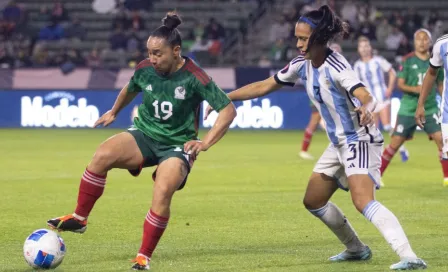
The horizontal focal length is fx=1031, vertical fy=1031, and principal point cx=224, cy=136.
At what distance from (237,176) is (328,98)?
7.98 m

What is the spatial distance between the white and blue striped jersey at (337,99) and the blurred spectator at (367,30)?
22545 mm

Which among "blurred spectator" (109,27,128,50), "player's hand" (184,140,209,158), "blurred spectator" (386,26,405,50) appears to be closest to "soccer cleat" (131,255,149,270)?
"player's hand" (184,140,209,158)

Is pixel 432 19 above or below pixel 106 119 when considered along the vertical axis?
below

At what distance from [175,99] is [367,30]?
22.8 metres

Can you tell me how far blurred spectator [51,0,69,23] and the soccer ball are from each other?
25328mm

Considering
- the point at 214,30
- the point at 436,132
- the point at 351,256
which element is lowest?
the point at 214,30

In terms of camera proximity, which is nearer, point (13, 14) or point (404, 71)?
point (404, 71)

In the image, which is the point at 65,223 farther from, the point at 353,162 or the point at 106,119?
the point at 353,162

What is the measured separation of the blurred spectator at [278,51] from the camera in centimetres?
2936

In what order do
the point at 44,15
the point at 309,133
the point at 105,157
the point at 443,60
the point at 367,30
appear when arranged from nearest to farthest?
the point at 105,157
the point at 443,60
the point at 309,133
the point at 367,30
the point at 44,15

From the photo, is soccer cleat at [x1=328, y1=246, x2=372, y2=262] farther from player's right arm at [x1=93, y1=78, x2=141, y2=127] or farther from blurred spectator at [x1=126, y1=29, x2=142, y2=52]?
blurred spectator at [x1=126, y1=29, x2=142, y2=52]

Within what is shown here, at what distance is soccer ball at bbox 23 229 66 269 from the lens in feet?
25.8

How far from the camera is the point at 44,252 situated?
25.8 ft

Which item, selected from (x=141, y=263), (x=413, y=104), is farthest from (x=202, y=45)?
(x=141, y=263)
